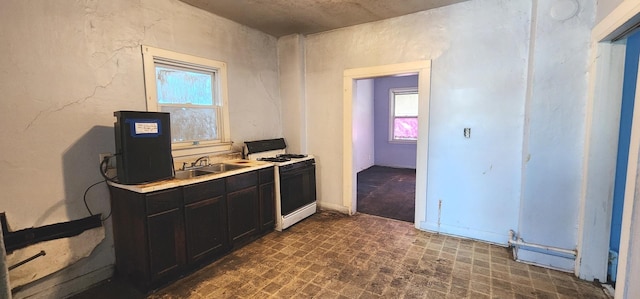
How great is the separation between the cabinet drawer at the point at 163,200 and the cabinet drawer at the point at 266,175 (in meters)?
0.98

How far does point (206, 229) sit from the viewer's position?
2578mm

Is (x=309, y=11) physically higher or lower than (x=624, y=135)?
higher

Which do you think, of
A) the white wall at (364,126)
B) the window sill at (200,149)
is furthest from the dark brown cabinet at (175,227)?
the white wall at (364,126)

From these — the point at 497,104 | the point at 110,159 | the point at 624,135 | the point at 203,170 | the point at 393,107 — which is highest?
the point at 393,107

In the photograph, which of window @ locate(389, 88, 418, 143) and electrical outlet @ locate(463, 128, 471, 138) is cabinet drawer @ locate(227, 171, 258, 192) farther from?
window @ locate(389, 88, 418, 143)

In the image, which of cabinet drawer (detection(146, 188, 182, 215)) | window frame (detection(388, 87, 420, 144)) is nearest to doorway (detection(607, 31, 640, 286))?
cabinet drawer (detection(146, 188, 182, 215))

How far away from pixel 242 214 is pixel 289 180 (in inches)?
30.1

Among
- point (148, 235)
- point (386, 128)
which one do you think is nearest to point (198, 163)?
point (148, 235)

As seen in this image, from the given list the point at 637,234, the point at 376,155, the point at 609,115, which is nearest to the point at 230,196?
the point at 637,234

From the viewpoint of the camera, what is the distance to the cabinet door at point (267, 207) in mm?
3189

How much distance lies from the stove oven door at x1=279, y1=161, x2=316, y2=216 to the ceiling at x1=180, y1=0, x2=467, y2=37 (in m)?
1.82

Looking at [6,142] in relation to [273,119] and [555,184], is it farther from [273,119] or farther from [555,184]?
[555,184]

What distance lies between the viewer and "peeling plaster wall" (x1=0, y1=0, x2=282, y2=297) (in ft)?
6.36

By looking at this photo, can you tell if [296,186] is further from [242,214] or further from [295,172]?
[242,214]
